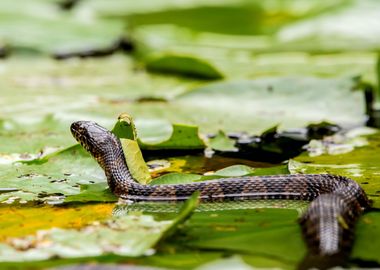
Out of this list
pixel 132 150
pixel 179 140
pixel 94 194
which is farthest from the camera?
pixel 179 140

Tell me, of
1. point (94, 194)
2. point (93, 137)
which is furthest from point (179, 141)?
point (94, 194)

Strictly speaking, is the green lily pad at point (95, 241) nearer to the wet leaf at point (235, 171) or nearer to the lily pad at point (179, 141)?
the wet leaf at point (235, 171)

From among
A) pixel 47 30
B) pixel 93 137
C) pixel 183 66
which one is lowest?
pixel 93 137

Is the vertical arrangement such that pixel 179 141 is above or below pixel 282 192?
above

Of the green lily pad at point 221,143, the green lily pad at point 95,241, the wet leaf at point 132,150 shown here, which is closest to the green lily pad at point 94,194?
the wet leaf at point 132,150

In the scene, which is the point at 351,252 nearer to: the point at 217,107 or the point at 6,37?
the point at 217,107

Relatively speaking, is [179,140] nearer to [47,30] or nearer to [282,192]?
[282,192]
